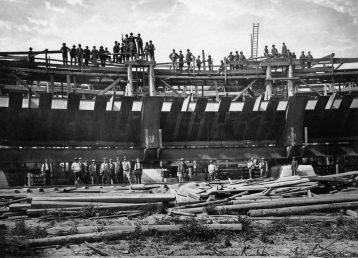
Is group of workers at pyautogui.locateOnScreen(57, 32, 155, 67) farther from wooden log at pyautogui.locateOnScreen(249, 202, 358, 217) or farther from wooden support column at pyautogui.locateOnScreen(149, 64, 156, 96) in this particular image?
wooden log at pyautogui.locateOnScreen(249, 202, 358, 217)

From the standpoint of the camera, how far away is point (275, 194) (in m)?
10.3

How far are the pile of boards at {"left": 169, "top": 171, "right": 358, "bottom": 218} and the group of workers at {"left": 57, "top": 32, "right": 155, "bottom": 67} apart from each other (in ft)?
38.8

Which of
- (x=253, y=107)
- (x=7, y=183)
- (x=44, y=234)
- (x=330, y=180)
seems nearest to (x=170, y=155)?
(x=253, y=107)

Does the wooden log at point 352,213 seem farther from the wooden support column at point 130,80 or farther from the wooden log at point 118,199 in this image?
the wooden support column at point 130,80

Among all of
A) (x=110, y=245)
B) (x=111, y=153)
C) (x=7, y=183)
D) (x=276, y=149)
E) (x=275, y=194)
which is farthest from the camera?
(x=276, y=149)

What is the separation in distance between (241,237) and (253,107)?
1241 cm

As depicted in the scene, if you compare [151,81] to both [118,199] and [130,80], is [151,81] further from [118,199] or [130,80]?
[118,199]

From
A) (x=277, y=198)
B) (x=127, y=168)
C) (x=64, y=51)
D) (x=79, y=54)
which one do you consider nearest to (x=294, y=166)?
(x=127, y=168)

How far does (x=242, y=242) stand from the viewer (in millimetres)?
6691

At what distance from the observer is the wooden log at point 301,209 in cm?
868

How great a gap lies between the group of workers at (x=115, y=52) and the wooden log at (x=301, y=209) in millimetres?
14125

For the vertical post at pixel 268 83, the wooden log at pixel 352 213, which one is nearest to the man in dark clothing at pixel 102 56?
the vertical post at pixel 268 83

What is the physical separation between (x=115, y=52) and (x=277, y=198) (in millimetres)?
14938

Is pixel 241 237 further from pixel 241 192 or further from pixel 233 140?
pixel 233 140
